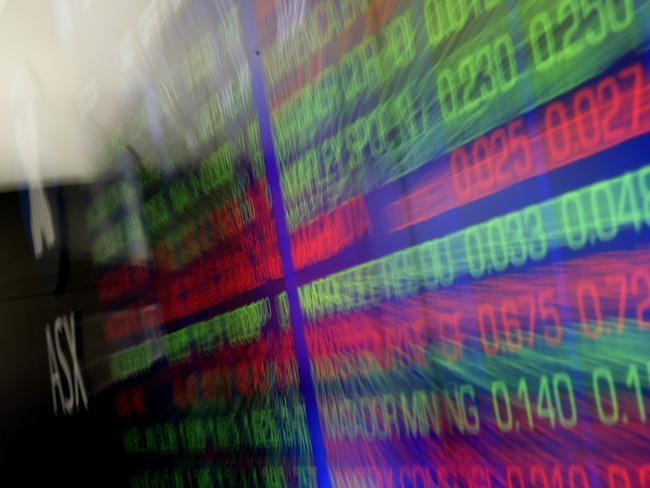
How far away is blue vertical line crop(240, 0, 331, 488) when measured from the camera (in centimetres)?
90

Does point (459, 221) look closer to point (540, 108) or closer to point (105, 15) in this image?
point (540, 108)

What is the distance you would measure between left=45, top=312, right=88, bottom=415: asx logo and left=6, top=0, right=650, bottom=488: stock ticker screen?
A: 0.14 m

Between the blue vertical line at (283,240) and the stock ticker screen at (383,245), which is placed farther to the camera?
the blue vertical line at (283,240)

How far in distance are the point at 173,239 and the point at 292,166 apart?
0.32 m

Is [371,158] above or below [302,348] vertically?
above

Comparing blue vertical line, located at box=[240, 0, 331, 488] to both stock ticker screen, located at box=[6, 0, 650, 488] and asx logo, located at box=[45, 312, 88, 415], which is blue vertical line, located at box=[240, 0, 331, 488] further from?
asx logo, located at box=[45, 312, 88, 415]

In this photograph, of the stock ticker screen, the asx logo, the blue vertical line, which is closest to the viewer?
the stock ticker screen

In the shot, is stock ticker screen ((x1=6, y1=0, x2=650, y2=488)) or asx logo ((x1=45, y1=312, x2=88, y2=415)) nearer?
stock ticker screen ((x1=6, y1=0, x2=650, y2=488))

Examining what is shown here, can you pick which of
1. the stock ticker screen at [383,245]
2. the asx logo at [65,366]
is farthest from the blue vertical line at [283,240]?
the asx logo at [65,366]

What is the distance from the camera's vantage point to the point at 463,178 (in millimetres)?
662

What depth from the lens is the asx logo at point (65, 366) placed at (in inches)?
59.6

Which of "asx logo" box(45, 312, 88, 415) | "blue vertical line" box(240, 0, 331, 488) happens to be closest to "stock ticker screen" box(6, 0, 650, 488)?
"blue vertical line" box(240, 0, 331, 488)

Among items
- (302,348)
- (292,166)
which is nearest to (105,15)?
(292,166)

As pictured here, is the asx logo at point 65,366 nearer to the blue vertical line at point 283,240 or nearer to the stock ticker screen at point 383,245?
the stock ticker screen at point 383,245
